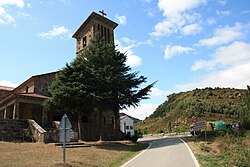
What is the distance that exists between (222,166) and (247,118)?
1933 centimetres

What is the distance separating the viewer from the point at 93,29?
38750 millimetres

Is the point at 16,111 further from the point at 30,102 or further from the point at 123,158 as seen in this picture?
the point at 123,158

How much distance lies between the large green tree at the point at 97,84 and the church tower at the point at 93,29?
38.5 ft

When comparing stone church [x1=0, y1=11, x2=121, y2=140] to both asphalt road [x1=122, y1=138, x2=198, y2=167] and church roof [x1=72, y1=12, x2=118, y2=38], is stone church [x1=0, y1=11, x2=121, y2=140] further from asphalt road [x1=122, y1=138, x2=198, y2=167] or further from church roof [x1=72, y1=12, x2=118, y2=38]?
asphalt road [x1=122, y1=138, x2=198, y2=167]

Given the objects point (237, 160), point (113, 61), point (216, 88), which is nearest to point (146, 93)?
point (113, 61)

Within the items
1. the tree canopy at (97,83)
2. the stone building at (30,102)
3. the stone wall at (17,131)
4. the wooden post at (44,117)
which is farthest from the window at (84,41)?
the stone wall at (17,131)

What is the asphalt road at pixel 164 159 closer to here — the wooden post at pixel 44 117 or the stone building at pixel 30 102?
the wooden post at pixel 44 117

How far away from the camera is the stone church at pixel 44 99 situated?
90.6 ft

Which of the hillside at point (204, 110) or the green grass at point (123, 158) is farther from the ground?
the hillside at point (204, 110)

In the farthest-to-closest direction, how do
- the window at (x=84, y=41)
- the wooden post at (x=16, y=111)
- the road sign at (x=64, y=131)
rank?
A: the window at (x=84, y=41) < the wooden post at (x=16, y=111) < the road sign at (x=64, y=131)

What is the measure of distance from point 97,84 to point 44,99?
7.87 m

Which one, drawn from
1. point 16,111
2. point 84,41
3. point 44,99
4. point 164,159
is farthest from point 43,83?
point 164,159

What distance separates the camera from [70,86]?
23859 millimetres

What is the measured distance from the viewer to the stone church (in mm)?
27625
